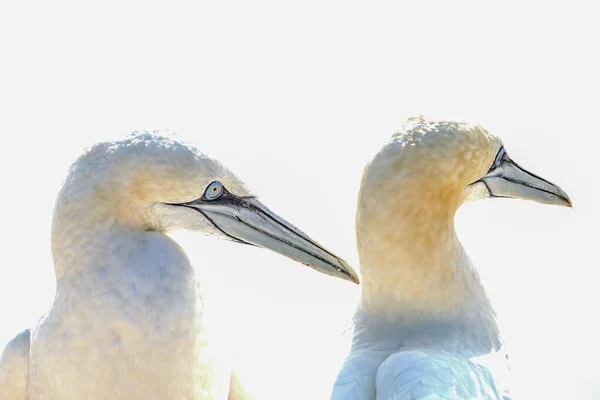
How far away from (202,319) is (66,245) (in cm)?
60

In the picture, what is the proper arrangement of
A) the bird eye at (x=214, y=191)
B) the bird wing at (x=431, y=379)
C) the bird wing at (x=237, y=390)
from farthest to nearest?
the bird wing at (x=237, y=390) → the bird eye at (x=214, y=191) → the bird wing at (x=431, y=379)

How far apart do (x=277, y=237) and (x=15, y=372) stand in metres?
1.22

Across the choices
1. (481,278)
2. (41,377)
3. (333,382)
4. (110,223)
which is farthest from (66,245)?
(481,278)

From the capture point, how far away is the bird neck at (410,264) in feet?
13.5

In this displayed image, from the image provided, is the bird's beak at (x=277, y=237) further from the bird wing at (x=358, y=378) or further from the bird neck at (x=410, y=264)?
the bird wing at (x=358, y=378)

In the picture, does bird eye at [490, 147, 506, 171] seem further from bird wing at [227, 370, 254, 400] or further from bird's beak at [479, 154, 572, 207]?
bird wing at [227, 370, 254, 400]

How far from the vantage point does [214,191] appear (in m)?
4.09

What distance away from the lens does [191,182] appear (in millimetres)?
3988

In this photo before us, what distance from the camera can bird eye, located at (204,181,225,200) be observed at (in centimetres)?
407

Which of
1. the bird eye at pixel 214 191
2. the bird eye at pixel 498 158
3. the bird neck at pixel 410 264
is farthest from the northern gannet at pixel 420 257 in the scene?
the bird eye at pixel 214 191

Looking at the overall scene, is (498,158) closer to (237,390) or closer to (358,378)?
(358,378)

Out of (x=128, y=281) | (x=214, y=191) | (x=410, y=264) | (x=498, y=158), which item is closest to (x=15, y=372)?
(x=128, y=281)

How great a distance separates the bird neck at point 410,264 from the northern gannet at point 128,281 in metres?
0.63

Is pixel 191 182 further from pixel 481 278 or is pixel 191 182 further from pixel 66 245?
pixel 481 278
